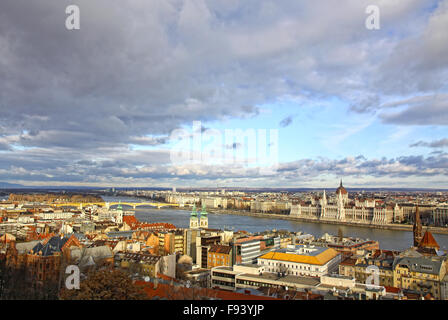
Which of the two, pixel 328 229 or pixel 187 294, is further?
pixel 328 229

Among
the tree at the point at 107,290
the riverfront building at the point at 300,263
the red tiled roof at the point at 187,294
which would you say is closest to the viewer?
the tree at the point at 107,290

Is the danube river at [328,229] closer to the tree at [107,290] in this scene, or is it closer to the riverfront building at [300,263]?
the riverfront building at [300,263]

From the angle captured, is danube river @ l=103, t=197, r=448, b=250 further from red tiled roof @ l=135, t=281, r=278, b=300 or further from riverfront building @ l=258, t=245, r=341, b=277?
red tiled roof @ l=135, t=281, r=278, b=300

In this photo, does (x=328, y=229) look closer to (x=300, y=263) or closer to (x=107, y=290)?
(x=300, y=263)

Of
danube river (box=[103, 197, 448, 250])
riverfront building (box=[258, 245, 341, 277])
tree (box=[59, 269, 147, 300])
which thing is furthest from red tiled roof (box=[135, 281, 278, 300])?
danube river (box=[103, 197, 448, 250])

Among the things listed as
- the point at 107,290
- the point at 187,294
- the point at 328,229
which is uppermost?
the point at 107,290

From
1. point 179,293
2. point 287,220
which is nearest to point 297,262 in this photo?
point 179,293

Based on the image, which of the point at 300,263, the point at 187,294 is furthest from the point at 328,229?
the point at 187,294

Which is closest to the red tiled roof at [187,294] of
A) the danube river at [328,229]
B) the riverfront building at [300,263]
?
the riverfront building at [300,263]

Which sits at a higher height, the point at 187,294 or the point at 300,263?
the point at 187,294
